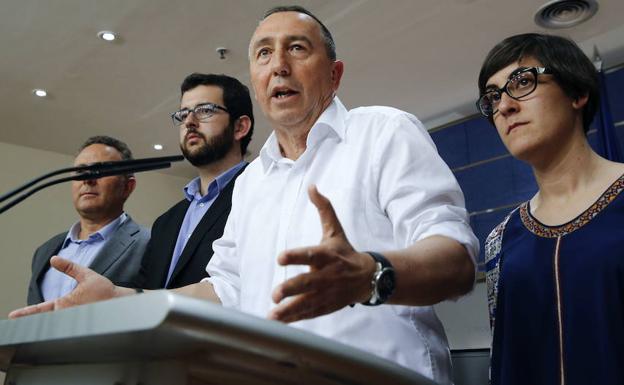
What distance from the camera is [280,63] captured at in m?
1.26

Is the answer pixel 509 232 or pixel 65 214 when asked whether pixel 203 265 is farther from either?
pixel 65 214

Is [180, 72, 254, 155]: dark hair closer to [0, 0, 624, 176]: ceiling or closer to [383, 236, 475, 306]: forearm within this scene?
[383, 236, 475, 306]: forearm

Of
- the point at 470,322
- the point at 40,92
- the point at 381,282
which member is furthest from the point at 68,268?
the point at 40,92

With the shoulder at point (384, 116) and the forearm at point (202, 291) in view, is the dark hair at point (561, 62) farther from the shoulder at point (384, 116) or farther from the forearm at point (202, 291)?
the forearm at point (202, 291)

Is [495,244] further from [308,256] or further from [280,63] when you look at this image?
[308,256]

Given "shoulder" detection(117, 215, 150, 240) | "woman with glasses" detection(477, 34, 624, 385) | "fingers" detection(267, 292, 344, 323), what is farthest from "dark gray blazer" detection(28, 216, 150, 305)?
"fingers" detection(267, 292, 344, 323)

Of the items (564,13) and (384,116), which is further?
(564,13)

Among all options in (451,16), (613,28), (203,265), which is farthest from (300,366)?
(613,28)

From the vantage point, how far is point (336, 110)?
4.07 ft

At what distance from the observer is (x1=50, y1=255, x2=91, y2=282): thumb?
0.92 m

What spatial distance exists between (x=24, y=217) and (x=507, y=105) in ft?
18.0

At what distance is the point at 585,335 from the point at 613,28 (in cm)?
365

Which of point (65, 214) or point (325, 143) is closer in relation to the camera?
point (325, 143)

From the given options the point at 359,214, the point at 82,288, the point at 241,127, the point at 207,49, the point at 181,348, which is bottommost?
the point at 181,348
